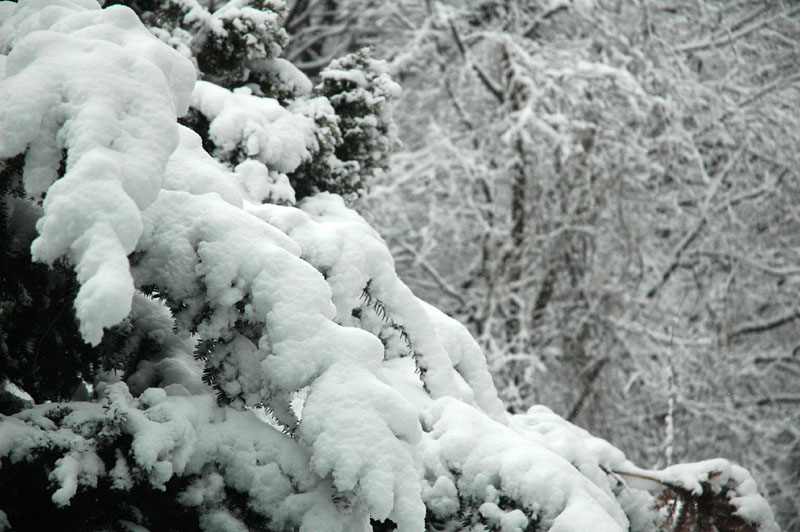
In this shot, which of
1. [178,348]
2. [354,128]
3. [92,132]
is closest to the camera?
[92,132]

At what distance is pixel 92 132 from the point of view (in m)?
1.04

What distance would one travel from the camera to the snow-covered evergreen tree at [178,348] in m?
1.05

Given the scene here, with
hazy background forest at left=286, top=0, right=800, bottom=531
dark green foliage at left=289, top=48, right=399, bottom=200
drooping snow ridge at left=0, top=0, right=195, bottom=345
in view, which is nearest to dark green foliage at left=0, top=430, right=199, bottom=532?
drooping snow ridge at left=0, top=0, right=195, bottom=345

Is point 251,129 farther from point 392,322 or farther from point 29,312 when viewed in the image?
point 29,312

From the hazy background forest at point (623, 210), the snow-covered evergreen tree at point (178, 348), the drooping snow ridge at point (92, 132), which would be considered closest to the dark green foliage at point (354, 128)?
the snow-covered evergreen tree at point (178, 348)

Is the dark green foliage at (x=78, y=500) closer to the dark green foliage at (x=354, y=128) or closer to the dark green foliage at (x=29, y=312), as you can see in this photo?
the dark green foliage at (x=29, y=312)

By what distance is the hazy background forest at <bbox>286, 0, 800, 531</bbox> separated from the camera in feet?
18.8

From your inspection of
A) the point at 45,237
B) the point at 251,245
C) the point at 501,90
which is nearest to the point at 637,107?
the point at 501,90

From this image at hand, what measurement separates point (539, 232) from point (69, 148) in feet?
17.7

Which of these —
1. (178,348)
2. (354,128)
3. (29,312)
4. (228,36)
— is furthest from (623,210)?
(29,312)

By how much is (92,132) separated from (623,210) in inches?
217

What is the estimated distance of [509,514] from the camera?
161cm

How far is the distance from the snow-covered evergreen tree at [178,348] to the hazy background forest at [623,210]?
12.6 ft

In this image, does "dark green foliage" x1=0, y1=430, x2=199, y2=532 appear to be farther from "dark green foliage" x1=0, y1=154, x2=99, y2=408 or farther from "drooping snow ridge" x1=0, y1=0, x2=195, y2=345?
"drooping snow ridge" x1=0, y1=0, x2=195, y2=345
